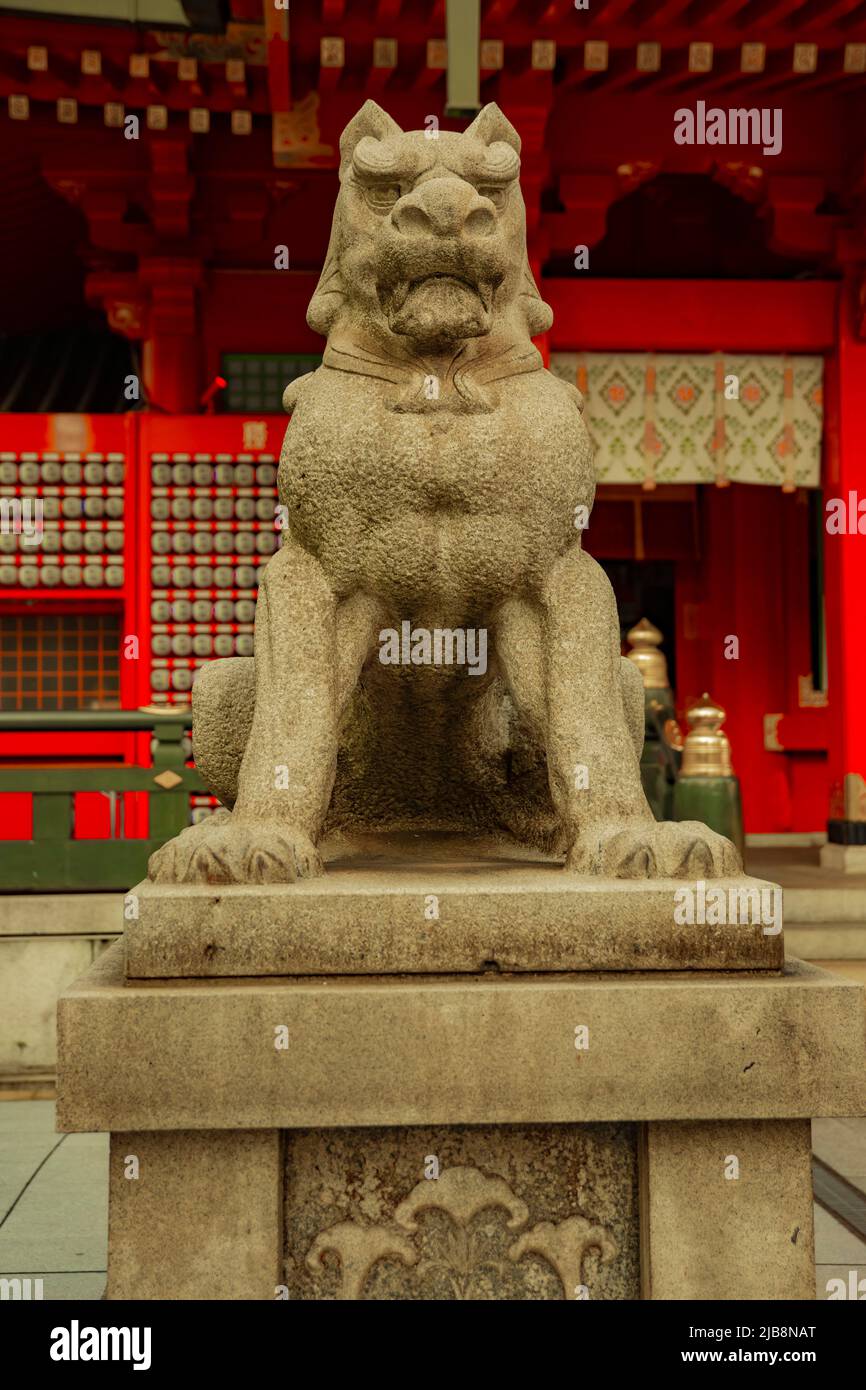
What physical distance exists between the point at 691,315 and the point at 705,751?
256 centimetres

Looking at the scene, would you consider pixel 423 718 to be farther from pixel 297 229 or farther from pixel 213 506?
pixel 297 229

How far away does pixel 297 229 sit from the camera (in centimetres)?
820

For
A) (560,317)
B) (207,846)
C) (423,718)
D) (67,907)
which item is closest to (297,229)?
(560,317)

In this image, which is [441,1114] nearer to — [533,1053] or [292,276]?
[533,1053]

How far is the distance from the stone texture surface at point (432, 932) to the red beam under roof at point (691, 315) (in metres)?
5.57

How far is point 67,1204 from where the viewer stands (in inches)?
139

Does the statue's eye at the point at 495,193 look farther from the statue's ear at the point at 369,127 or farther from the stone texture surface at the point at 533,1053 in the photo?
the stone texture surface at the point at 533,1053

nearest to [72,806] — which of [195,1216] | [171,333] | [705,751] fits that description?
[705,751]

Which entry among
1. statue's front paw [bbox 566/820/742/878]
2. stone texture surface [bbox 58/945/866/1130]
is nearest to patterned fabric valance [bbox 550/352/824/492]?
statue's front paw [bbox 566/820/742/878]

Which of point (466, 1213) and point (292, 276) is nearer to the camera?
point (466, 1213)

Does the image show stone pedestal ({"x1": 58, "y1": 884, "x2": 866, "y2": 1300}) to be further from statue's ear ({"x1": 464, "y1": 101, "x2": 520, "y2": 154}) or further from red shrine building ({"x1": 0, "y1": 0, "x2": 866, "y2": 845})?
red shrine building ({"x1": 0, "y1": 0, "x2": 866, "y2": 845})

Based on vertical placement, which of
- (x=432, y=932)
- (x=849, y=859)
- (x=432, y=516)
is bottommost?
(x=849, y=859)

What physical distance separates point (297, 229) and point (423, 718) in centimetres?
620

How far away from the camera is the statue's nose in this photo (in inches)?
91.3
